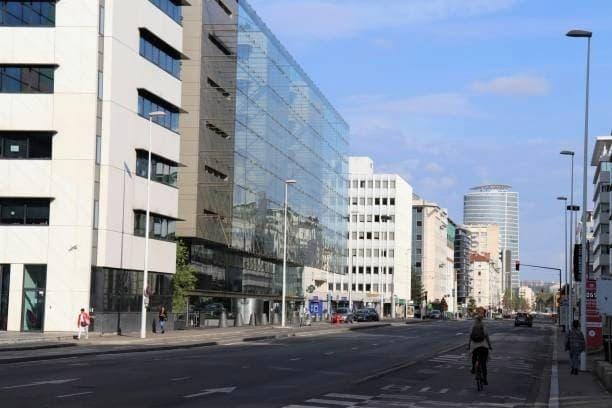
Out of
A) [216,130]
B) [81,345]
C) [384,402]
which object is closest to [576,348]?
[384,402]

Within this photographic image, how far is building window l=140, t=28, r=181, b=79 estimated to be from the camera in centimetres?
5597

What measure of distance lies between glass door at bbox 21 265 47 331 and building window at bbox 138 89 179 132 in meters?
11.7

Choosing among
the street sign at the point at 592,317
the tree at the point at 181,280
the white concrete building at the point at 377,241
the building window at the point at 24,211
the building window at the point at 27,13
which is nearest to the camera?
the street sign at the point at 592,317

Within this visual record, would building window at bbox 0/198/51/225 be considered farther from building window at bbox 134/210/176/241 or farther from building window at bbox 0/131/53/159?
building window at bbox 134/210/176/241

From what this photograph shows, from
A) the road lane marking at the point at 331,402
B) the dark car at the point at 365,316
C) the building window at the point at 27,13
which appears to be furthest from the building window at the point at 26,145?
the dark car at the point at 365,316

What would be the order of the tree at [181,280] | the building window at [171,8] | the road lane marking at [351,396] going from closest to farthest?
the road lane marking at [351,396], the building window at [171,8], the tree at [181,280]

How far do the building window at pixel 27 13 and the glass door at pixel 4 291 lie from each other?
13364 millimetres

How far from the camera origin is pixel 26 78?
1978 inches

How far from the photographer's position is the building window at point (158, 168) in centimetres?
5538

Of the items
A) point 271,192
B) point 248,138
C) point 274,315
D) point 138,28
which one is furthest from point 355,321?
point 138,28

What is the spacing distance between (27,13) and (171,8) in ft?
39.1

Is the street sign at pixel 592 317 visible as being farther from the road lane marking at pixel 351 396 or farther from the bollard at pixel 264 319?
the bollard at pixel 264 319

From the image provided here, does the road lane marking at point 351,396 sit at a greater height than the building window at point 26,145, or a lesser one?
lesser

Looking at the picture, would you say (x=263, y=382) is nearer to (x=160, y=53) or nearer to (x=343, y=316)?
(x=160, y=53)
